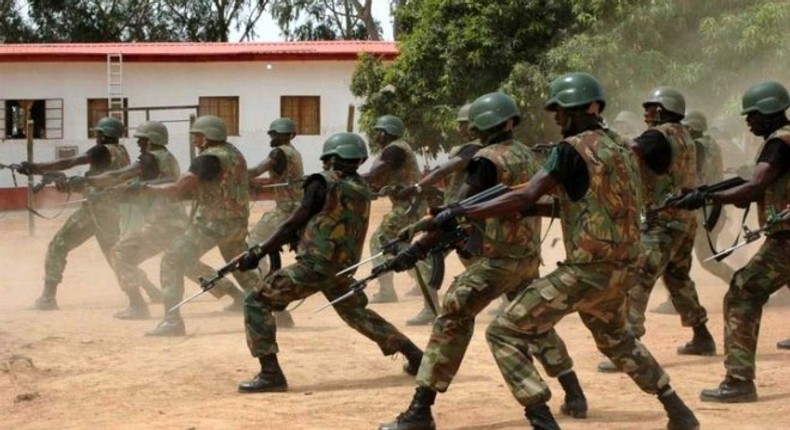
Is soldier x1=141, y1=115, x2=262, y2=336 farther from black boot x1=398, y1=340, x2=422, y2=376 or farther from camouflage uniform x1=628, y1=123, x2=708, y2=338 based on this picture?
camouflage uniform x1=628, y1=123, x2=708, y2=338

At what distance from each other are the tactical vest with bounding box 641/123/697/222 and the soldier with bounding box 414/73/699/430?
270 centimetres

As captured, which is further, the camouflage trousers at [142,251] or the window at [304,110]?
the window at [304,110]

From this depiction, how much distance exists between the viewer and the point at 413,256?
7.30 metres

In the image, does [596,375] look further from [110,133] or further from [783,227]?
[110,133]

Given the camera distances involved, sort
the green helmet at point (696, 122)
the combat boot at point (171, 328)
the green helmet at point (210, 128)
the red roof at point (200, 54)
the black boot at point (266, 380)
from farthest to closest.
Result: the red roof at point (200, 54)
the green helmet at point (696, 122)
the combat boot at point (171, 328)
the green helmet at point (210, 128)
the black boot at point (266, 380)

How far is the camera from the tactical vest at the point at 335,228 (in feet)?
29.0

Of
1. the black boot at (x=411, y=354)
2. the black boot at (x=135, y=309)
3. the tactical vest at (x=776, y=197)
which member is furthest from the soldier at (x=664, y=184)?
the black boot at (x=135, y=309)

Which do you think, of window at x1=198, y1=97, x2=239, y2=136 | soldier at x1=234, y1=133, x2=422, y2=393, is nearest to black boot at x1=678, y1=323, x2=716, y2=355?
soldier at x1=234, y1=133, x2=422, y2=393

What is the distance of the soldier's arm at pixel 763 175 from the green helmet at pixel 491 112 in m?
1.26

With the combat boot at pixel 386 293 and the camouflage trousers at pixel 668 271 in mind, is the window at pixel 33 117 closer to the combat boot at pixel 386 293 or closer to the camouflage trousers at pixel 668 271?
the combat boot at pixel 386 293

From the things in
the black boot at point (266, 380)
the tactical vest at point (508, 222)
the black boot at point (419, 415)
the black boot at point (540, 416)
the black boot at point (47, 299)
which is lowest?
the black boot at point (47, 299)

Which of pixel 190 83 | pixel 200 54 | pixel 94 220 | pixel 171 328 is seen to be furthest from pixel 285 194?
pixel 190 83

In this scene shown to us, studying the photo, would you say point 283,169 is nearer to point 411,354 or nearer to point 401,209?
point 401,209

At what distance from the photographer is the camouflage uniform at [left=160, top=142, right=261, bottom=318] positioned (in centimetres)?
1184
